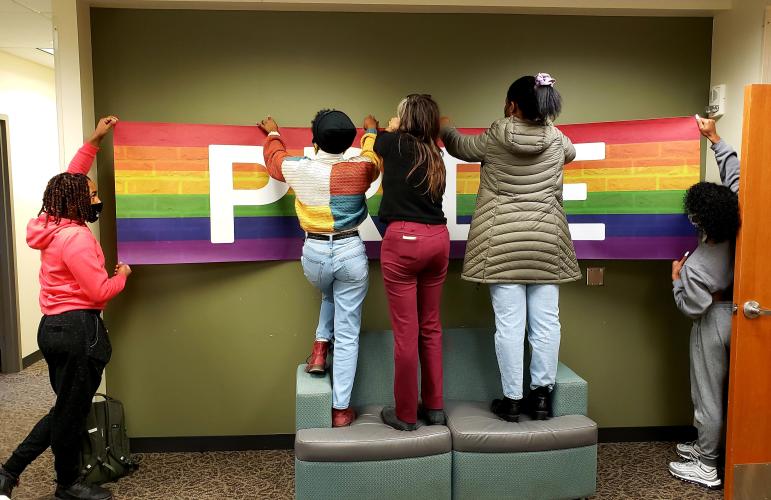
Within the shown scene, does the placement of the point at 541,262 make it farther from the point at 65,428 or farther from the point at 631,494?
the point at 65,428

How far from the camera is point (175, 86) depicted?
132 inches

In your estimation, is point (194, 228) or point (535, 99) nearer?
point (535, 99)

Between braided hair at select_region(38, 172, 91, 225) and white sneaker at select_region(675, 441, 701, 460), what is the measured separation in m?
3.34

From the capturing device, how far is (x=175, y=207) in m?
3.27

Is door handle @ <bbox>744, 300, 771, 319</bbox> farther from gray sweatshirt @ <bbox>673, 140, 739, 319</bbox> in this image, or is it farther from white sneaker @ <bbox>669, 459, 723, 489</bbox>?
white sneaker @ <bbox>669, 459, 723, 489</bbox>

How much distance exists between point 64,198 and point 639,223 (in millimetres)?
2967

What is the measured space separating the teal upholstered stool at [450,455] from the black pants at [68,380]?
0.97 meters

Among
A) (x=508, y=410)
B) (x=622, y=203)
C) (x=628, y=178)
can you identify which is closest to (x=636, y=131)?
(x=628, y=178)

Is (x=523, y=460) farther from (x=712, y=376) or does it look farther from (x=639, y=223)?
(x=639, y=223)

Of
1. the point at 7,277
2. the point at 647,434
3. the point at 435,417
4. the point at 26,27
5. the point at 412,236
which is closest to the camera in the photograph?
the point at 412,236

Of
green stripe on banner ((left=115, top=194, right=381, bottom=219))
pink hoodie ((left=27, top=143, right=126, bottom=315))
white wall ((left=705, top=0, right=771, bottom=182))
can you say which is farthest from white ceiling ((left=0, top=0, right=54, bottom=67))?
white wall ((left=705, top=0, right=771, bottom=182))

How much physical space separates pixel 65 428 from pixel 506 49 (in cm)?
300

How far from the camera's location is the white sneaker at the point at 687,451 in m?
3.26

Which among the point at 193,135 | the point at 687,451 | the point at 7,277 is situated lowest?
the point at 687,451
